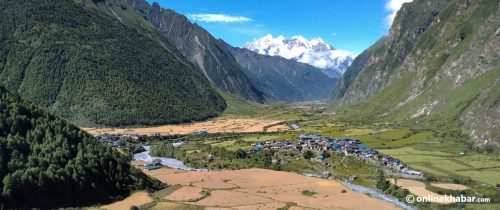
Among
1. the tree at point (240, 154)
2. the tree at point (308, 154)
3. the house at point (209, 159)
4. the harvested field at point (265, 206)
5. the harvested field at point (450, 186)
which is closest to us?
the harvested field at point (265, 206)

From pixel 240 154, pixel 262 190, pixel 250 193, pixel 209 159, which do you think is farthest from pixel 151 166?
pixel 250 193

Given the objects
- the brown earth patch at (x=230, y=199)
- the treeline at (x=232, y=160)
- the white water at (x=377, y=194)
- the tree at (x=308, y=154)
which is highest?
the tree at (x=308, y=154)

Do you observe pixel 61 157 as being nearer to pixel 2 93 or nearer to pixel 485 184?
pixel 2 93

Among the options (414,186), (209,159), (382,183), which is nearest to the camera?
(414,186)

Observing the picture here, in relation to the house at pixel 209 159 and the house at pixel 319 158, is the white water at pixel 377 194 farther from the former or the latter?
the house at pixel 209 159

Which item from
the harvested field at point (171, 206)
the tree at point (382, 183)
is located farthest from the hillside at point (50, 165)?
the tree at point (382, 183)

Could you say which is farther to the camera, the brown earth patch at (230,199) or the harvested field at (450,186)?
the harvested field at (450,186)

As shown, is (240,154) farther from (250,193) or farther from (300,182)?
(250,193)
